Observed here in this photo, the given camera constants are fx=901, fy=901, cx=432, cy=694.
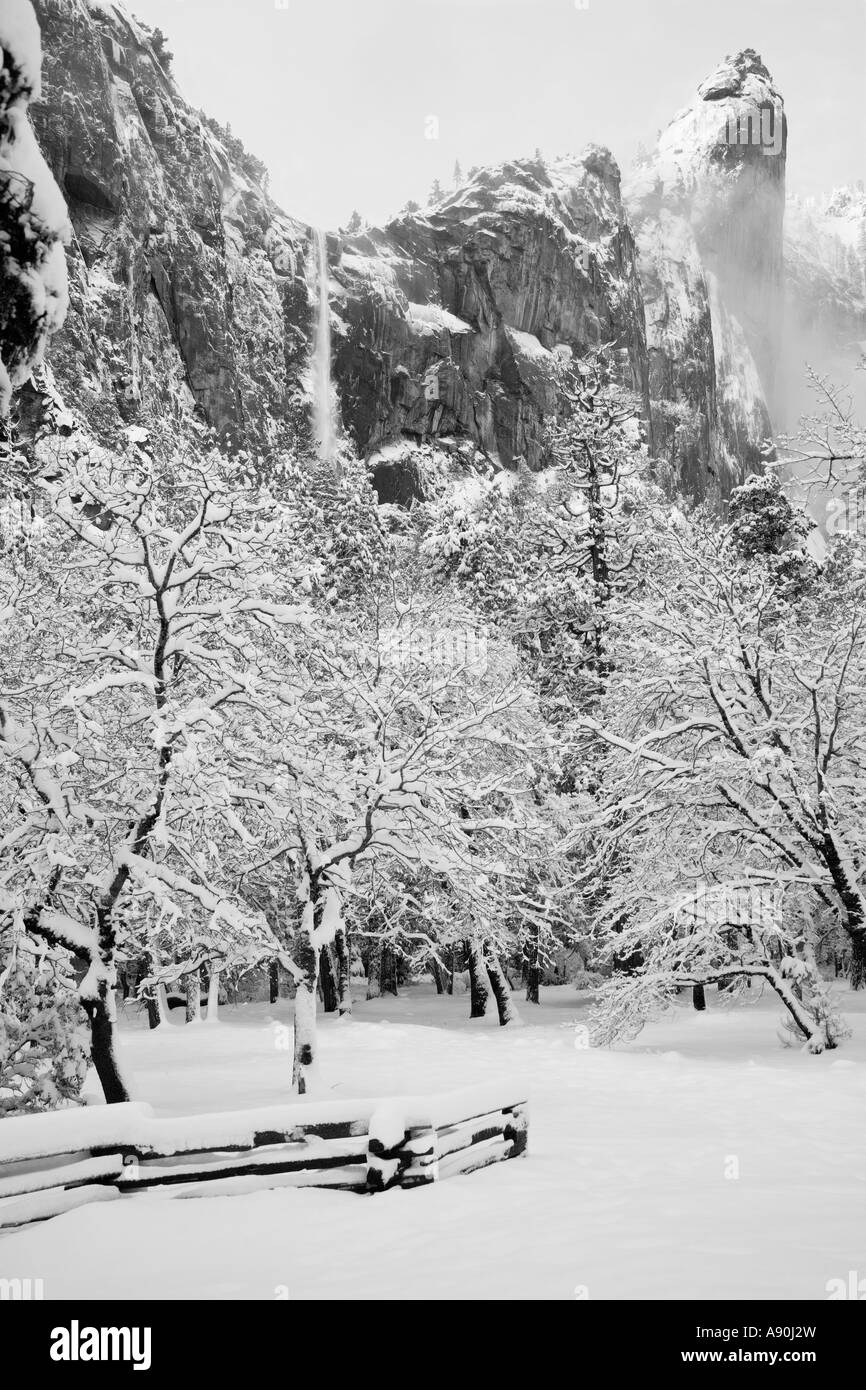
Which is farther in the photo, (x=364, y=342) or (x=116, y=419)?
(x=364, y=342)

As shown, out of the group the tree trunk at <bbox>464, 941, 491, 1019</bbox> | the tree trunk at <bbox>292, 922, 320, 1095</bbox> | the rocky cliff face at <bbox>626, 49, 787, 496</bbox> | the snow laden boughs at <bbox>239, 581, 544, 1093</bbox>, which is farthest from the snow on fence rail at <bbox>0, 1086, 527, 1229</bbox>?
the rocky cliff face at <bbox>626, 49, 787, 496</bbox>

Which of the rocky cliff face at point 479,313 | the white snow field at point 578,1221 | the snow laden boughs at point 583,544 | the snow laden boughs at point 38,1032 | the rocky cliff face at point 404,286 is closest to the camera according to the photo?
the white snow field at point 578,1221

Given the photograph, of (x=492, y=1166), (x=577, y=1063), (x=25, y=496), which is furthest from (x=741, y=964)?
(x=25, y=496)

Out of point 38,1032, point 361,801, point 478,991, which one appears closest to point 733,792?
point 361,801

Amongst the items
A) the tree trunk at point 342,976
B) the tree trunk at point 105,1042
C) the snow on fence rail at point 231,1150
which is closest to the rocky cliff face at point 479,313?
the tree trunk at point 342,976

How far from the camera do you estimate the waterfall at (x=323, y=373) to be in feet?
278

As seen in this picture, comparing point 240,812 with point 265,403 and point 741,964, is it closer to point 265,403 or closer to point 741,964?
point 741,964

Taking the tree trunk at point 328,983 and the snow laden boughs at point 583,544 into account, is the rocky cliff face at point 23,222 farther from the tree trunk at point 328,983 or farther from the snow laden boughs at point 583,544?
the tree trunk at point 328,983

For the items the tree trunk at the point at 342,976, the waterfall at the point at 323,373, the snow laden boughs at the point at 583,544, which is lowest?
the tree trunk at the point at 342,976

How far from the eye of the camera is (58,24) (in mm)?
65188

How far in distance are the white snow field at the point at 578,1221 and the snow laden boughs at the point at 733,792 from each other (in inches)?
79.7

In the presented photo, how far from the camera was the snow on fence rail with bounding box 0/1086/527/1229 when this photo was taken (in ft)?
18.8

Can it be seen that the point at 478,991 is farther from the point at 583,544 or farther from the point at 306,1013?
the point at 306,1013
